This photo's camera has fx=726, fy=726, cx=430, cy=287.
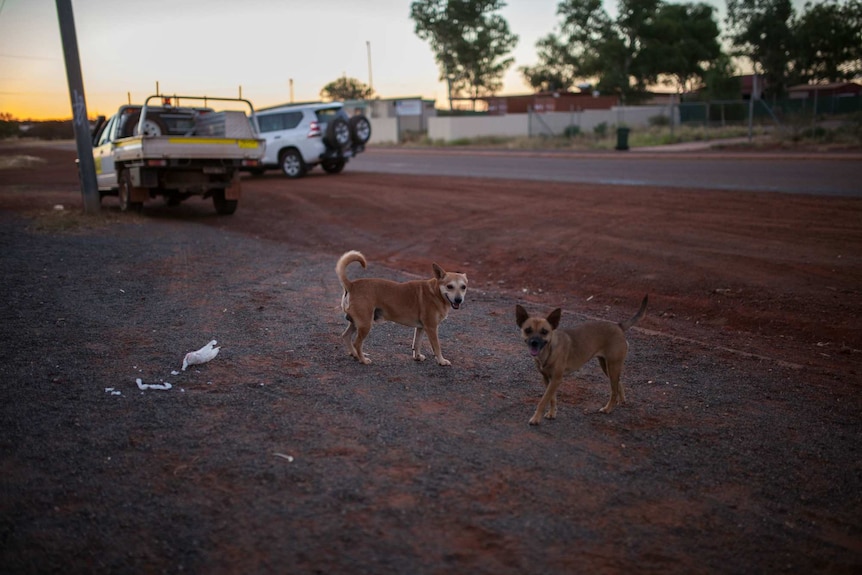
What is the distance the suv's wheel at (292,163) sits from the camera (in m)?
22.9

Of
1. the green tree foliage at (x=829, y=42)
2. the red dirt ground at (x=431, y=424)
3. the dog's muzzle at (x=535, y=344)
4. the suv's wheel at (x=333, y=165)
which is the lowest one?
the red dirt ground at (x=431, y=424)

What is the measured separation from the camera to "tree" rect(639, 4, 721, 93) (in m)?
70.0

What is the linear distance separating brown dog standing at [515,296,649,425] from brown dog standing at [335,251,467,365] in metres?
1.12

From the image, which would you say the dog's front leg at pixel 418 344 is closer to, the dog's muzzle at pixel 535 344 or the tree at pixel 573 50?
the dog's muzzle at pixel 535 344

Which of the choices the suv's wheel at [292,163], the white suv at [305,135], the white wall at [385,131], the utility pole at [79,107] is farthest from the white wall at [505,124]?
the utility pole at [79,107]

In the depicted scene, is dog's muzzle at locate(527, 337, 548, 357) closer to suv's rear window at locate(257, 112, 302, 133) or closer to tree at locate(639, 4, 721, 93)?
suv's rear window at locate(257, 112, 302, 133)

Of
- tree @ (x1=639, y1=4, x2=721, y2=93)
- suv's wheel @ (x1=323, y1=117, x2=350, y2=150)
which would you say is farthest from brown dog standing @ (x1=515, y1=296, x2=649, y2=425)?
tree @ (x1=639, y1=4, x2=721, y2=93)

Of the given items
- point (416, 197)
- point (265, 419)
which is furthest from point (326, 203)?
point (265, 419)

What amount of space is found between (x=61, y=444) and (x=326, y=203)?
43.4 ft

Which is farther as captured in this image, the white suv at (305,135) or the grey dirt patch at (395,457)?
the white suv at (305,135)

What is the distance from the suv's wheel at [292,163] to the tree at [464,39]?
5041cm

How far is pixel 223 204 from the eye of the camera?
1573 centimetres

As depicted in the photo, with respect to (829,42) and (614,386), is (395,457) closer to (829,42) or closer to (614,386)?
(614,386)

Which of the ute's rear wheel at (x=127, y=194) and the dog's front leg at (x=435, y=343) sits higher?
the ute's rear wheel at (x=127, y=194)
